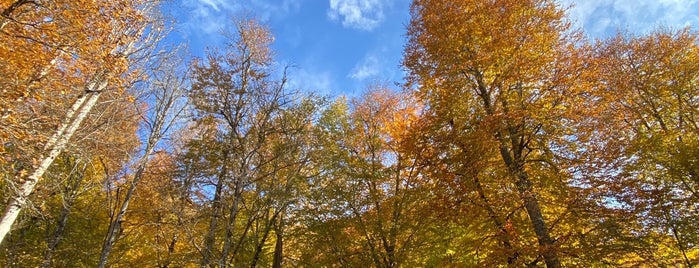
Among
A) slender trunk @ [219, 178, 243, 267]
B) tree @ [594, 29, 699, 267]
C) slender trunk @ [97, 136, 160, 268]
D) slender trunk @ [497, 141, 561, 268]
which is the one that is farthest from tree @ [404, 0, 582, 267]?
slender trunk @ [97, 136, 160, 268]

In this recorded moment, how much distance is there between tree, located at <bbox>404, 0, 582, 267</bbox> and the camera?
7.46m

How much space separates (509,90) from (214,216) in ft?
25.9

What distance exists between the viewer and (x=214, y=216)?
29.2 feet

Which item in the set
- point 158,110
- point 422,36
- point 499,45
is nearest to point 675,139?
point 499,45

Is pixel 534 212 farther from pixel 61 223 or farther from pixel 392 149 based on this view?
pixel 61 223

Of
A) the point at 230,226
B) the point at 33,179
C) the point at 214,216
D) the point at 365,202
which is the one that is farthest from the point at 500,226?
the point at 33,179

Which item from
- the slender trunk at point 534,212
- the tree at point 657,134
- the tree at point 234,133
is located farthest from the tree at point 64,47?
the tree at point 657,134

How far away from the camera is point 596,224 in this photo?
6.77m

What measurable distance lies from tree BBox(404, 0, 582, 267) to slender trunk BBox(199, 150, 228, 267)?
19.3 ft

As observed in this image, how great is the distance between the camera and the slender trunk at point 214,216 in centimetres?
829

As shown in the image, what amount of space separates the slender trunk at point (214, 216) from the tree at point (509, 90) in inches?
231

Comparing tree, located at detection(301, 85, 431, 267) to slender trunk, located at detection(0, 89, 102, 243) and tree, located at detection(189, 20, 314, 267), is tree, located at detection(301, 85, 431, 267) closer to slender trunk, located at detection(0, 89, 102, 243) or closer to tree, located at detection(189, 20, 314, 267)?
tree, located at detection(189, 20, 314, 267)

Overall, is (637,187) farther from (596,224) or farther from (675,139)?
(675,139)

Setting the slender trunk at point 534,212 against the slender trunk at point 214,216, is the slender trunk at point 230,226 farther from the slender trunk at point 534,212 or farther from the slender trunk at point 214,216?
the slender trunk at point 534,212
